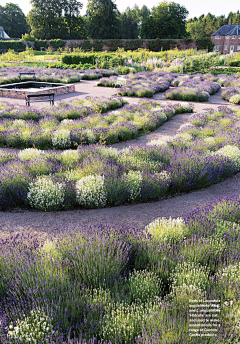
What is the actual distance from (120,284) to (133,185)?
7.61 ft

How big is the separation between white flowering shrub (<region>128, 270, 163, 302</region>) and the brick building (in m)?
68.6

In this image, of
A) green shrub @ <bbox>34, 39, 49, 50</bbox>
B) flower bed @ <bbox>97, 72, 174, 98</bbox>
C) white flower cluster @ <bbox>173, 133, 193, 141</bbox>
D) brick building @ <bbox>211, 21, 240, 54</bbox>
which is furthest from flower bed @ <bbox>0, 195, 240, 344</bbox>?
brick building @ <bbox>211, 21, 240, 54</bbox>

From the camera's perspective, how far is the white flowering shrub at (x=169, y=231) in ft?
10.5

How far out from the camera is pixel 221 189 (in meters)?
5.15

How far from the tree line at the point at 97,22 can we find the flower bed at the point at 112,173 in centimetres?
6282

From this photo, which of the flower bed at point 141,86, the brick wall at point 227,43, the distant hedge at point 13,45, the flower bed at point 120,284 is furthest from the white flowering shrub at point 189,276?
the brick wall at point 227,43

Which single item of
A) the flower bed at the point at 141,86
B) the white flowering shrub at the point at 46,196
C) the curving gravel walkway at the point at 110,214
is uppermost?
the flower bed at the point at 141,86

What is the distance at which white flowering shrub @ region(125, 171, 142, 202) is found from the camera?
4578mm

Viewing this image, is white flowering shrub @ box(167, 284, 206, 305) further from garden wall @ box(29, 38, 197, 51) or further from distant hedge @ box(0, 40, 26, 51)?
distant hedge @ box(0, 40, 26, 51)

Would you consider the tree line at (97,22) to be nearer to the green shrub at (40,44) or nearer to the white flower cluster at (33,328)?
the green shrub at (40,44)

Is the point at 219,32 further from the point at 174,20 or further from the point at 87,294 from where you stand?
the point at 87,294

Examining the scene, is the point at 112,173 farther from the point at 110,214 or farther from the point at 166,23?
A: the point at 166,23

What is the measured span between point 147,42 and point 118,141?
52.5 meters

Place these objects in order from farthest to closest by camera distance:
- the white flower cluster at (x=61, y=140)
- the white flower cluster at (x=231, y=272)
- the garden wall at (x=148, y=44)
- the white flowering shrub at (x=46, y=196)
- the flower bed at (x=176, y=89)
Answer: the garden wall at (x=148, y=44) → the flower bed at (x=176, y=89) → the white flower cluster at (x=61, y=140) → the white flowering shrub at (x=46, y=196) → the white flower cluster at (x=231, y=272)
